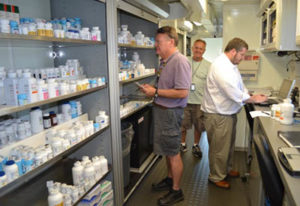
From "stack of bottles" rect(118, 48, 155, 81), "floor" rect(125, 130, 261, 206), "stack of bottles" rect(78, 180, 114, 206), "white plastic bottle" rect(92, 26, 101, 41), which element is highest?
"white plastic bottle" rect(92, 26, 101, 41)

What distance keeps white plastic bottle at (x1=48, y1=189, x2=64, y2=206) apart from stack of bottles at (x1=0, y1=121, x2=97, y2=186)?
0.24 meters

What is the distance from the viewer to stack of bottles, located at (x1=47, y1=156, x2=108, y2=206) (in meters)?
1.55

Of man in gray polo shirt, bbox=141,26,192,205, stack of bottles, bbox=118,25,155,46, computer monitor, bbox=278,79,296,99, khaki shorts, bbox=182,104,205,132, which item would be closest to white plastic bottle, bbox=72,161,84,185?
man in gray polo shirt, bbox=141,26,192,205

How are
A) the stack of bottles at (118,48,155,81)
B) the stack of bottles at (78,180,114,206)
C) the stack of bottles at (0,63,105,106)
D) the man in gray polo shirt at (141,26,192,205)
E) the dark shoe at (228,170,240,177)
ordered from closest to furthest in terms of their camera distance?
the stack of bottles at (0,63,105,106) < the stack of bottles at (78,180,114,206) < the man in gray polo shirt at (141,26,192,205) < the stack of bottles at (118,48,155,81) < the dark shoe at (228,170,240,177)

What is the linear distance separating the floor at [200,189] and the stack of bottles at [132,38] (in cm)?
156

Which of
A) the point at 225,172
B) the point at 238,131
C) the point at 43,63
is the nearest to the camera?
the point at 43,63

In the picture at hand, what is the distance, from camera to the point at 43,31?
1.43 meters

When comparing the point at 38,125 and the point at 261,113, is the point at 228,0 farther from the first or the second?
the point at 38,125

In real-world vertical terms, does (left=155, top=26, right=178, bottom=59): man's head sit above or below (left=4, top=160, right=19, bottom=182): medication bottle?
above

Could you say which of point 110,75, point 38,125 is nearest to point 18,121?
point 38,125

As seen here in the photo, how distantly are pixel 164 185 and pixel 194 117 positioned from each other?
1185 millimetres

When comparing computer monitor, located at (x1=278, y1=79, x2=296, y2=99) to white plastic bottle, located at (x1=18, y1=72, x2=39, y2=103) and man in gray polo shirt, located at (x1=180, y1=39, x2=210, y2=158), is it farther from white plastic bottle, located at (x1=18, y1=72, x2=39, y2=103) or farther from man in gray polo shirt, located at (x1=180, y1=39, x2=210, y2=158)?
white plastic bottle, located at (x1=18, y1=72, x2=39, y2=103)

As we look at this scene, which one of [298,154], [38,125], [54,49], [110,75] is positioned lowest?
[298,154]

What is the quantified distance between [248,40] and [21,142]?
3.37m
